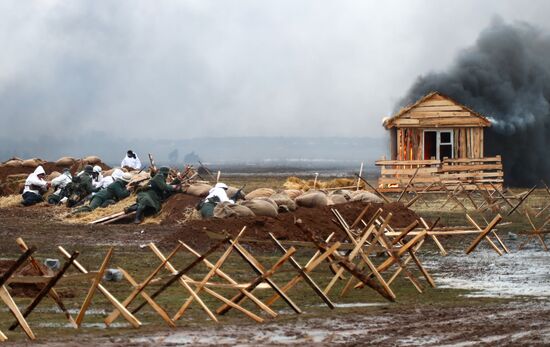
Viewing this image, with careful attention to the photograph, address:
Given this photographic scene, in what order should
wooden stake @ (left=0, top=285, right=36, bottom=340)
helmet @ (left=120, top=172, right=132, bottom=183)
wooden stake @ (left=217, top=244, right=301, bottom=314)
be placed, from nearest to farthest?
wooden stake @ (left=0, top=285, right=36, bottom=340) < wooden stake @ (left=217, top=244, right=301, bottom=314) < helmet @ (left=120, top=172, right=132, bottom=183)

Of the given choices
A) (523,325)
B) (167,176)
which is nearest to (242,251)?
(523,325)

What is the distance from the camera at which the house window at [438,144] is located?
1852 inches

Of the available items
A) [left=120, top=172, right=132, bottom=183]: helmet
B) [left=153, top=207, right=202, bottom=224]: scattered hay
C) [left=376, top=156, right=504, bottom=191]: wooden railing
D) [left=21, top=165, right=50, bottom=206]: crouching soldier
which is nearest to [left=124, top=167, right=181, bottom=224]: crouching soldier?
[left=153, top=207, right=202, bottom=224]: scattered hay

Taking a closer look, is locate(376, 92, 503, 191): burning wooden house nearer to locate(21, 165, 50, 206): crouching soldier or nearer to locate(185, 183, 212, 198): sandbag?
locate(21, 165, 50, 206): crouching soldier

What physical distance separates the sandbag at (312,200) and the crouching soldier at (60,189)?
33.7 feet

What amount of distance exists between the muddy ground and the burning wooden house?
20352 mm

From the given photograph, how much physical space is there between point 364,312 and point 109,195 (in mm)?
20320

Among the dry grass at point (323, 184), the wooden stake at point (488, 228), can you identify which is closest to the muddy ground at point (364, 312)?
the wooden stake at point (488, 228)

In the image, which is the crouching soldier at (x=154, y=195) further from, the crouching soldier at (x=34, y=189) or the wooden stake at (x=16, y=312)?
the wooden stake at (x=16, y=312)

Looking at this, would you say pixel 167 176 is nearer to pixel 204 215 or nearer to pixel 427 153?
pixel 204 215

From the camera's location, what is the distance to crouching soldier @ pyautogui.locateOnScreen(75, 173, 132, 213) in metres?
34.2

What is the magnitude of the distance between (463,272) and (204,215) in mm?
9785

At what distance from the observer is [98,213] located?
32.8m

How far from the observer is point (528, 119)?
53438 mm
